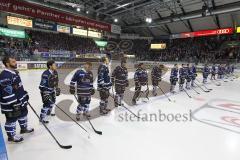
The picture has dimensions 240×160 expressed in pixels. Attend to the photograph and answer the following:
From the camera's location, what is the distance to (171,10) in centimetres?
2005

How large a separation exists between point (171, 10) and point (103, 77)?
16.9 metres

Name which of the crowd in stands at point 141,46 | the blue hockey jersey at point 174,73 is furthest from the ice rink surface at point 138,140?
the crowd in stands at point 141,46

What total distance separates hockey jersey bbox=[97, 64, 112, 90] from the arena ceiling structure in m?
13.0

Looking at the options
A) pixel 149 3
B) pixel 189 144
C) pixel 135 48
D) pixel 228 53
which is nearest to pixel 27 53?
pixel 149 3

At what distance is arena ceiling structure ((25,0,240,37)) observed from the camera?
690 inches

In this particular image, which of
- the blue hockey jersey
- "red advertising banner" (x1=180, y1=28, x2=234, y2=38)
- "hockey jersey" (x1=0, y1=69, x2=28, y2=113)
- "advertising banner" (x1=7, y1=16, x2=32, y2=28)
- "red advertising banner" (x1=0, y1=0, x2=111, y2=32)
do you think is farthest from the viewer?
"red advertising banner" (x1=180, y1=28, x2=234, y2=38)

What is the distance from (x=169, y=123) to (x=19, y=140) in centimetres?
347

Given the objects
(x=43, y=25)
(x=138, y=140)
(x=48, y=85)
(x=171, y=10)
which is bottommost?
(x=138, y=140)

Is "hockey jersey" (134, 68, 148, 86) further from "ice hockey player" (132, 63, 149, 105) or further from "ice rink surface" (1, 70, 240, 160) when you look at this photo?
"ice rink surface" (1, 70, 240, 160)

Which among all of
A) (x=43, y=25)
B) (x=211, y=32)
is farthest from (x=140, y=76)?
(x=211, y=32)

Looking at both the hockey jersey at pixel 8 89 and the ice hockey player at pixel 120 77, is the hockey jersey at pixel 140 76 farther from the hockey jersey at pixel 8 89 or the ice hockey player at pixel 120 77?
the hockey jersey at pixel 8 89

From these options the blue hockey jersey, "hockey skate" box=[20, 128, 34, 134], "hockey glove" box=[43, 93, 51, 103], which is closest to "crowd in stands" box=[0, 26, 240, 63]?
the blue hockey jersey

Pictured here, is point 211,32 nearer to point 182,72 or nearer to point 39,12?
point 182,72

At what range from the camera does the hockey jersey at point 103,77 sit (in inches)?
215
